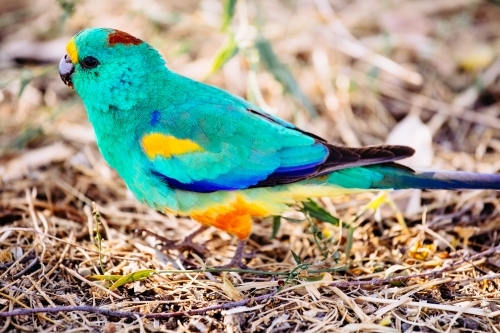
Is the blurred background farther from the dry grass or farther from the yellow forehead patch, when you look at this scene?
the yellow forehead patch

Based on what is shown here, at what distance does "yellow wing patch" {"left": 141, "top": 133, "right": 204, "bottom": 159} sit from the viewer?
3576 mm

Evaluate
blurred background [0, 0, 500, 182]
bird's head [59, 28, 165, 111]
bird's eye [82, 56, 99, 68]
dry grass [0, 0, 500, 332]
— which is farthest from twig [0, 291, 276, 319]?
blurred background [0, 0, 500, 182]

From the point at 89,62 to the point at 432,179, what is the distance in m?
2.26

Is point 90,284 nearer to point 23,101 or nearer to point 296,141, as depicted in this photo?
point 296,141

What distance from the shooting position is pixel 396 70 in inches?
243

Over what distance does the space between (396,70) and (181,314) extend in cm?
403

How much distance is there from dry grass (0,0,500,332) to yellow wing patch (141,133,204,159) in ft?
2.25

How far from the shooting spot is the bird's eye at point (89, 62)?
374 cm

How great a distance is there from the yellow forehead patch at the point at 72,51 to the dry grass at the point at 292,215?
0.86 m

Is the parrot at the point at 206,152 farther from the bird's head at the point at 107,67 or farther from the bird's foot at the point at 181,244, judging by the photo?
the bird's foot at the point at 181,244

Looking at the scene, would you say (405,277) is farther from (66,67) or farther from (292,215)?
(66,67)

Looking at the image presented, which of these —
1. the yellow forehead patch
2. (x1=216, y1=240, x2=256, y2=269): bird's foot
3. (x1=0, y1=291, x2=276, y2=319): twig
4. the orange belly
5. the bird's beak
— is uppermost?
the yellow forehead patch

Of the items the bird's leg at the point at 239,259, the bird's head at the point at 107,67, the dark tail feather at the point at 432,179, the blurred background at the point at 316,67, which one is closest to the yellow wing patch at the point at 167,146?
the bird's head at the point at 107,67

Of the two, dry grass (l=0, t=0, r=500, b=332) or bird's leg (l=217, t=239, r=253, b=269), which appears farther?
bird's leg (l=217, t=239, r=253, b=269)
